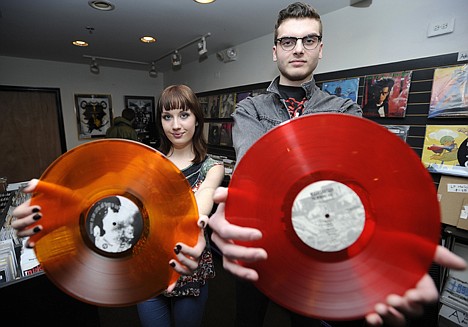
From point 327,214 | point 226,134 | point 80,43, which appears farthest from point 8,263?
point 80,43

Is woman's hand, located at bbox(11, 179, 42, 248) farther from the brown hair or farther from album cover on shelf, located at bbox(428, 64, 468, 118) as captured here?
album cover on shelf, located at bbox(428, 64, 468, 118)

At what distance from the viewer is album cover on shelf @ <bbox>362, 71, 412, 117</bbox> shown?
1.69 meters

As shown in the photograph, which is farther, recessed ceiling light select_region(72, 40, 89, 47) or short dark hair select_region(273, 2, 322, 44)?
recessed ceiling light select_region(72, 40, 89, 47)

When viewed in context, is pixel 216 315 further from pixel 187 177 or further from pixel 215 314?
pixel 187 177

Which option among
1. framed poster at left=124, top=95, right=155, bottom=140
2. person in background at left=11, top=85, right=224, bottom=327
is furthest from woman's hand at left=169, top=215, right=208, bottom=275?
framed poster at left=124, top=95, right=155, bottom=140

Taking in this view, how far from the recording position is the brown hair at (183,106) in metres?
0.97

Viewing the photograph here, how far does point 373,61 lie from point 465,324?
189 centimetres

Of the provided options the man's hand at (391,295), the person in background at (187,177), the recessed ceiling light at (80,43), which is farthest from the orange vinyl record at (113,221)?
the recessed ceiling light at (80,43)

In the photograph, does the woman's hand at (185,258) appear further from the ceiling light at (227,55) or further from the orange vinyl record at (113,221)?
the ceiling light at (227,55)

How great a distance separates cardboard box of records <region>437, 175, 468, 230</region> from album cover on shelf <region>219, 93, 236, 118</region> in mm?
2437

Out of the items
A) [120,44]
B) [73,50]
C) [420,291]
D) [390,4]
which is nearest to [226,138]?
[120,44]

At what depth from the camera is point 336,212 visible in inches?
18.8

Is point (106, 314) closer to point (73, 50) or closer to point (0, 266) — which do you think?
point (0, 266)

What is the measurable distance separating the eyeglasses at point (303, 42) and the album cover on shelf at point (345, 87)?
1420mm
